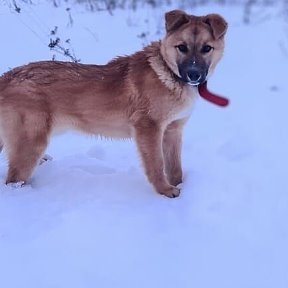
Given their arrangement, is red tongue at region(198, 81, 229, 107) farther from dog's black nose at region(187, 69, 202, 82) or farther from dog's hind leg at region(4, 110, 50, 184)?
dog's hind leg at region(4, 110, 50, 184)

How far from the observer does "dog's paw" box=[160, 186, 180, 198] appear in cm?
379

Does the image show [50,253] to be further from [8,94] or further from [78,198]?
[8,94]

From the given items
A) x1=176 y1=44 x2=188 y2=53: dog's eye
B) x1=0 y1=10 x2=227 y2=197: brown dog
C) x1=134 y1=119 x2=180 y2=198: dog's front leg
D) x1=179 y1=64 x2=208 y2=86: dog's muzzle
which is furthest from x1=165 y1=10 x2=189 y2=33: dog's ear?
x1=134 y1=119 x2=180 y2=198: dog's front leg

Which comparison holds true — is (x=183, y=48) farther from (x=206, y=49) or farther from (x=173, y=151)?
(x=173, y=151)

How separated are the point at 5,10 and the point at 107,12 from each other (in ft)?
5.18

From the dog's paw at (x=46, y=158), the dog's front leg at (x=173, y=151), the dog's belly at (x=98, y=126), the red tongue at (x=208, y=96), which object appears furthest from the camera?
the dog's paw at (x=46, y=158)

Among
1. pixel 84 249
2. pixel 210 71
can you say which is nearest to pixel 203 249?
pixel 84 249

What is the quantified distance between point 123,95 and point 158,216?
3.31ft

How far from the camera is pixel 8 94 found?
12.4 ft

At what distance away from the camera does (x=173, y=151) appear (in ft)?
13.7

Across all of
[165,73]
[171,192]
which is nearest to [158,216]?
Answer: [171,192]

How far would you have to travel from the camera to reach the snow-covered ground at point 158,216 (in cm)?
277

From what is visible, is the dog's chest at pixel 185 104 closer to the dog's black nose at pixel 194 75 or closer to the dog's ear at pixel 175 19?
the dog's black nose at pixel 194 75

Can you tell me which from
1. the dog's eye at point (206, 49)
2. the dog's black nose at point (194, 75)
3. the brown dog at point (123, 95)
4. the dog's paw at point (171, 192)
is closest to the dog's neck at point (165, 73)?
the brown dog at point (123, 95)
